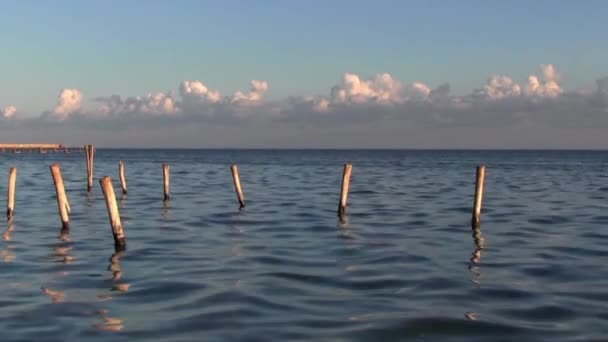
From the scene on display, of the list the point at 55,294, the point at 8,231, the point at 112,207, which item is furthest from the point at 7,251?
the point at 55,294

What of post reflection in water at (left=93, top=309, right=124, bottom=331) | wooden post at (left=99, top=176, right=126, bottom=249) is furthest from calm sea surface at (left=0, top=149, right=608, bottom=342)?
wooden post at (left=99, top=176, right=126, bottom=249)

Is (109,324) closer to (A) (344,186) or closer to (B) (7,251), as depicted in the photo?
(B) (7,251)

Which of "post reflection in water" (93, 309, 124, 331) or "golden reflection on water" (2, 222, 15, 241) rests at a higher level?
"post reflection in water" (93, 309, 124, 331)

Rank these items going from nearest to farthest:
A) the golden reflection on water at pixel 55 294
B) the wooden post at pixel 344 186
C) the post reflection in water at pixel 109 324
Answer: the post reflection in water at pixel 109 324 → the golden reflection on water at pixel 55 294 → the wooden post at pixel 344 186

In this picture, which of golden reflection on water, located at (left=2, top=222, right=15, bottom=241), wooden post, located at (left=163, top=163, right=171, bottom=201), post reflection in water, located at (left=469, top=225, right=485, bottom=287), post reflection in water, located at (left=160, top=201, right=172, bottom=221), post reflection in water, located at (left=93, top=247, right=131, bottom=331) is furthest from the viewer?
wooden post, located at (left=163, top=163, right=171, bottom=201)

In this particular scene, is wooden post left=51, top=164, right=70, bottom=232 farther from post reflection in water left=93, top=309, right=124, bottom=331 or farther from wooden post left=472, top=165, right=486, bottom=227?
wooden post left=472, top=165, right=486, bottom=227

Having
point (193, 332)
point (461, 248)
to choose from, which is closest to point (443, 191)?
point (461, 248)

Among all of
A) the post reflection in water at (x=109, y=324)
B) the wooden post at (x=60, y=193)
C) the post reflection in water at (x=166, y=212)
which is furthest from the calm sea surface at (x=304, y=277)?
the wooden post at (x=60, y=193)

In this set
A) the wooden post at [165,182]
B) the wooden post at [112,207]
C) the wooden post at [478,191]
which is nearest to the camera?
the wooden post at [112,207]

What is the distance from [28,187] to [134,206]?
15.2 metres

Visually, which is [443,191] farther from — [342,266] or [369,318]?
[369,318]

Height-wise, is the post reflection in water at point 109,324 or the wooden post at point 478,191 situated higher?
the wooden post at point 478,191

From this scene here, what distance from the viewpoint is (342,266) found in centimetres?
1584

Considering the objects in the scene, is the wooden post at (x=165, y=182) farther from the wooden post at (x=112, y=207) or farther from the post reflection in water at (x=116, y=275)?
the post reflection in water at (x=116, y=275)
